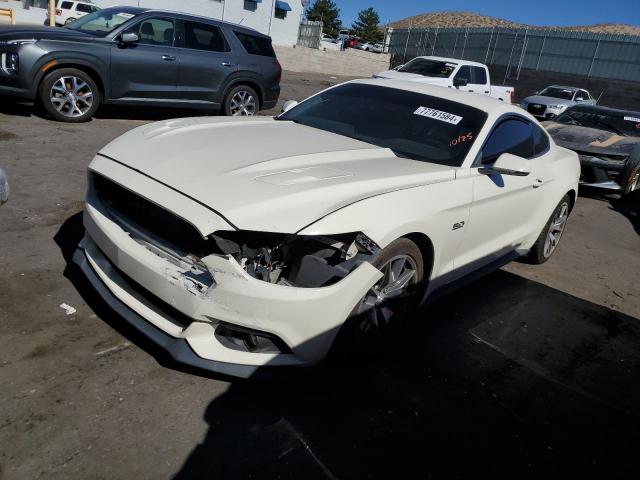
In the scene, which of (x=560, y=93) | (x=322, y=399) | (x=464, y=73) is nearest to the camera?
(x=322, y=399)

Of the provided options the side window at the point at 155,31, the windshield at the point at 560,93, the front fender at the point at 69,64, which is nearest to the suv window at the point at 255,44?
the side window at the point at 155,31

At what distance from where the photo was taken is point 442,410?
2.82 m

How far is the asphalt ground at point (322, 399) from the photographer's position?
2301mm

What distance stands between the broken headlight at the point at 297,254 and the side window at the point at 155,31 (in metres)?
6.87

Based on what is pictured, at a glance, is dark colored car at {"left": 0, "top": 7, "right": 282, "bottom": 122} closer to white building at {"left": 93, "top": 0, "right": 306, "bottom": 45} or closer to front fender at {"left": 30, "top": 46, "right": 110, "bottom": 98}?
front fender at {"left": 30, "top": 46, "right": 110, "bottom": 98}

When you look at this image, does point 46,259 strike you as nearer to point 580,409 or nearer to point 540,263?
point 580,409

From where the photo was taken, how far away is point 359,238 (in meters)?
2.66

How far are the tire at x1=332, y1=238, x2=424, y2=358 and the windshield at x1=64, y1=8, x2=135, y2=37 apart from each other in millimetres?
6921

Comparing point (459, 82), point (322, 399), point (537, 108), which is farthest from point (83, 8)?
point (322, 399)

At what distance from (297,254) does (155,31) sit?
7143 mm

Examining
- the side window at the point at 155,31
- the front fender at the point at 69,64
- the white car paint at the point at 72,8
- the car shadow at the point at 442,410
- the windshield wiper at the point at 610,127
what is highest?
the white car paint at the point at 72,8

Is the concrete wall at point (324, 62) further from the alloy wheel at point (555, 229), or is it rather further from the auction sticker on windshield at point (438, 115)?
the auction sticker on windshield at point (438, 115)

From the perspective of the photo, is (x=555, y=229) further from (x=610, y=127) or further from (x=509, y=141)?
(x=610, y=127)

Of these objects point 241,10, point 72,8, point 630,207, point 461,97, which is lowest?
point 630,207
